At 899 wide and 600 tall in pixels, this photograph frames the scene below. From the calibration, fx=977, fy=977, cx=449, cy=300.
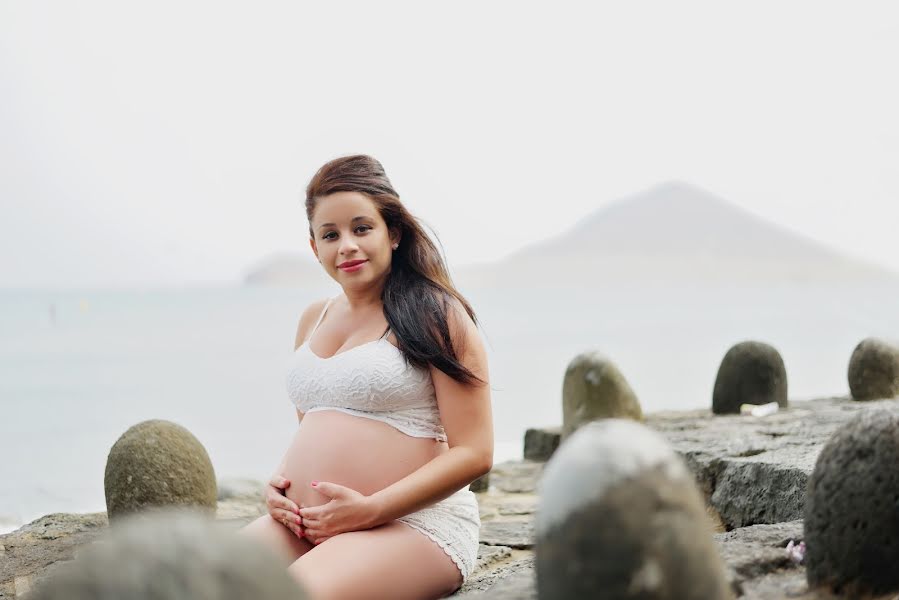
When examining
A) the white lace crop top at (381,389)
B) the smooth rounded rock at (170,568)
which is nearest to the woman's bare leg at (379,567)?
the white lace crop top at (381,389)

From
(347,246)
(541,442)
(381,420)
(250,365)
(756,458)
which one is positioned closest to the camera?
Result: (381,420)

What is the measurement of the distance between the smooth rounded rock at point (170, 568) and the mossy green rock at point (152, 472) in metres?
3.63

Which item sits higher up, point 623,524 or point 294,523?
point 623,524

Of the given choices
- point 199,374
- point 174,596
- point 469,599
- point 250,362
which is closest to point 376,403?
point 469,599

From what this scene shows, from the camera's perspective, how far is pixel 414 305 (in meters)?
3.23

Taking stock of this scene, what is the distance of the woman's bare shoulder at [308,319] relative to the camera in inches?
146

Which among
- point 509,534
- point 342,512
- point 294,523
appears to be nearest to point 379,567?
point 342,512

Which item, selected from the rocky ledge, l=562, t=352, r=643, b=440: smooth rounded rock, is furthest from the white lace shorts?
l=562, t=352, r=643, b=440: smooth rounded rock

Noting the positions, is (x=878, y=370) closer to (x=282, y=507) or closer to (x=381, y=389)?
(x=381, y=389)

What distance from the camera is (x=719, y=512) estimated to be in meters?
4.32

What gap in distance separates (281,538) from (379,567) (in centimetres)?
40

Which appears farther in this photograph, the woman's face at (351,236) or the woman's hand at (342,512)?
the woman's face at (351,236)

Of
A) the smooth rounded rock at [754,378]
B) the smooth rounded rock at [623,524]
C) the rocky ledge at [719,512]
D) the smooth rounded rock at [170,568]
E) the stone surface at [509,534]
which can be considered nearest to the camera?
the smooth rounded rock at [170,568]

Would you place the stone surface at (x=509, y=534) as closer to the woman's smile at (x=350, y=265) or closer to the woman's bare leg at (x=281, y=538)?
the woman's bare leg at (x=281, y=538)
